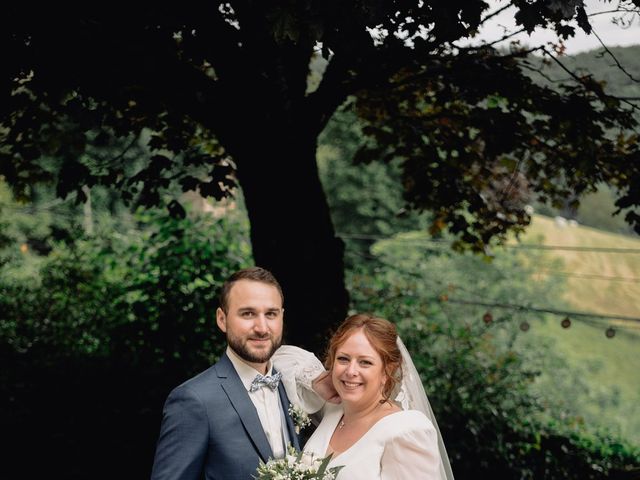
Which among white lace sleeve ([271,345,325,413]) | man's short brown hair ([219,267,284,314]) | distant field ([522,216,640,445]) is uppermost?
man's short brown hair ([219,267,284,314])

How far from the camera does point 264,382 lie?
2.89 m

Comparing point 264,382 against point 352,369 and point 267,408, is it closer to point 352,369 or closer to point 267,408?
point 267,408

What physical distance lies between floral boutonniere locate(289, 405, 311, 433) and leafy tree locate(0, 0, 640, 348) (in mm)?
1761

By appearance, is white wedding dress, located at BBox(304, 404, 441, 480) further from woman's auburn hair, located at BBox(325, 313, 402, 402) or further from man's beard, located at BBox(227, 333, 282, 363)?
man's beard, located at BBox(227, 333, 282, 363)

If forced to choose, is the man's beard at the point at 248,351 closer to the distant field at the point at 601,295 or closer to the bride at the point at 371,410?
the bride at the point at 371,410

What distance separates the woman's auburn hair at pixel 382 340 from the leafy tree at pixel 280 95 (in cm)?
141

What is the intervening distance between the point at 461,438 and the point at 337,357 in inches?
178

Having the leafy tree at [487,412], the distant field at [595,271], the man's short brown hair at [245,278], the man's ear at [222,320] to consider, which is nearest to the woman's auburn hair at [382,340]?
the man's short brown hair at [245,278]

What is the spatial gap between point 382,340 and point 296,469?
25.7 inches

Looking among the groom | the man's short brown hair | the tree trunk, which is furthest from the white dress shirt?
the tree trunk

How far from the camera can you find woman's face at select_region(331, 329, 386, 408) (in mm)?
2855

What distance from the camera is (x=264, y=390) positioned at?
2.93 m

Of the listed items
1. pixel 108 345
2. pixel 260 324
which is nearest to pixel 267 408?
pixel 260 324

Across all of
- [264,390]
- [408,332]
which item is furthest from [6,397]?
Answer: [264,390]
